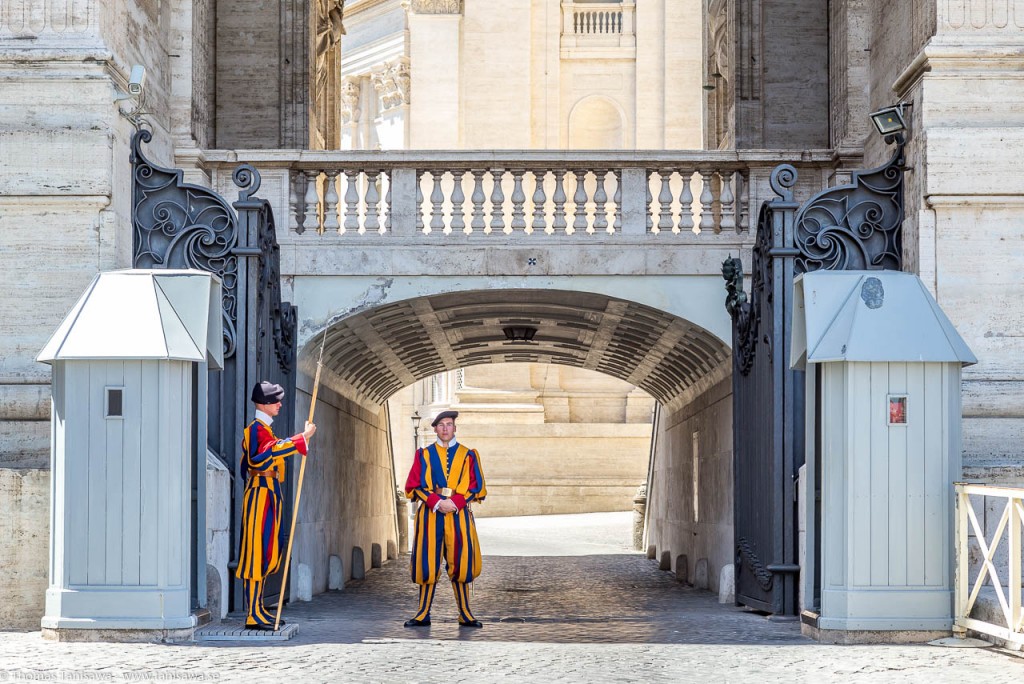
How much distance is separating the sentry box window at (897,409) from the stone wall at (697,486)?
6.15 meters

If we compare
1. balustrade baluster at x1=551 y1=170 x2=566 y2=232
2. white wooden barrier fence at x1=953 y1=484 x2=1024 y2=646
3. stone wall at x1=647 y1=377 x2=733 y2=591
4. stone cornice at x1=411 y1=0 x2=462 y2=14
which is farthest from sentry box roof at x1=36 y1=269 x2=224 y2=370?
stone cornice at x1=411 y1=0 x2=462 y2=14

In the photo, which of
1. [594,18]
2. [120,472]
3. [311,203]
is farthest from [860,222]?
[594,18]

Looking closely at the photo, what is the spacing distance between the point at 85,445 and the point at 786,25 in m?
10.2

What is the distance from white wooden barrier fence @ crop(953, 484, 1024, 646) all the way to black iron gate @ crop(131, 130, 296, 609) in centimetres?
540

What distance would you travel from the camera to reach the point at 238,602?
12.4 metres

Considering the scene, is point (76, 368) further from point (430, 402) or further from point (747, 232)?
point (430, 402)

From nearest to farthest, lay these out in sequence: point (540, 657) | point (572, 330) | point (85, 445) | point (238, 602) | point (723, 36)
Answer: point (540, 657), point (85, 445), point (238, 602), point (572, 330), point (723, 36)

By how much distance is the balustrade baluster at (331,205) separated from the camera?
50.7 feet

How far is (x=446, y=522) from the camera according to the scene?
11.6 m

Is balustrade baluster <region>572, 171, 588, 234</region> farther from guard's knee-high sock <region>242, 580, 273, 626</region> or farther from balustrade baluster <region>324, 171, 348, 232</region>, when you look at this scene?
guard's knee-high sock <region>242, 580, 273, 626</region>

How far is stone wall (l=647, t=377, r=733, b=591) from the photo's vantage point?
1714 cm

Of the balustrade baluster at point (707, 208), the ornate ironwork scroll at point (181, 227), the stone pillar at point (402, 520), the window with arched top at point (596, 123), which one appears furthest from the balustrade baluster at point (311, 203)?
the window with arched top at point (596, 123)

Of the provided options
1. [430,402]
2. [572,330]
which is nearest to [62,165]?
[572,330]

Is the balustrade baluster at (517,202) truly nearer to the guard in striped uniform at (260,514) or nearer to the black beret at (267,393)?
the black beret at (267,393)
